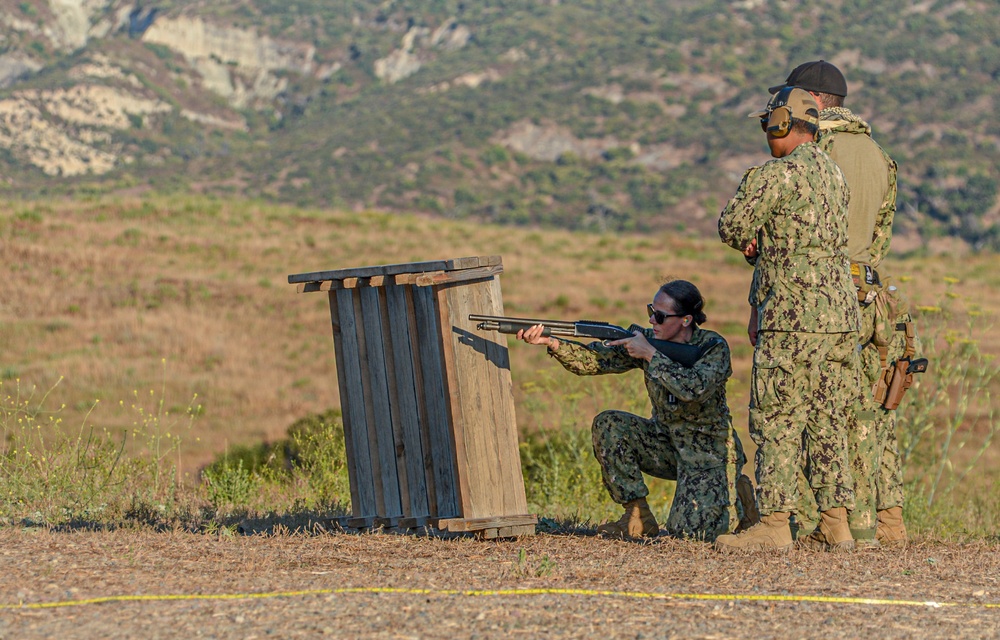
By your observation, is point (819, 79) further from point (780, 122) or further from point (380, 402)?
point (380, 402)

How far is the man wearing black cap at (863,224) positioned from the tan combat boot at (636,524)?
81 centimetres

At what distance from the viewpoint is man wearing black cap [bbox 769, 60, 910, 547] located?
5.62 metres

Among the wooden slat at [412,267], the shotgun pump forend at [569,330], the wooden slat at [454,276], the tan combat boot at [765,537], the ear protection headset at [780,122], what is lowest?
the tan combat boot at [765,537]

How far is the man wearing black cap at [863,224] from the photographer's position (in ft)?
18.4

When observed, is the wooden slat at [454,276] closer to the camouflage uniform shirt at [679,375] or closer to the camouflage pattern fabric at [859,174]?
the camouflage uniform shirt at [679,375]

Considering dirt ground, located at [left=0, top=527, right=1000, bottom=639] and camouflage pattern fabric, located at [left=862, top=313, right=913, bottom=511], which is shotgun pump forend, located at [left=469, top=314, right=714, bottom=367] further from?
camouflage pattern fabric, located at [left=862, top=313, right=913, bottom=511]

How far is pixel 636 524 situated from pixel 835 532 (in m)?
0.99

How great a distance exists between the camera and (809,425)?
5.37 meters

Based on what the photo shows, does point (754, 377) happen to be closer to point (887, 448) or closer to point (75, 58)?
point (887, 448)

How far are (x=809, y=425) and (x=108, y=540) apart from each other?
3.42m

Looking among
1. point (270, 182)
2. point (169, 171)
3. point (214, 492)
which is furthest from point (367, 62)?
point (214, 492)

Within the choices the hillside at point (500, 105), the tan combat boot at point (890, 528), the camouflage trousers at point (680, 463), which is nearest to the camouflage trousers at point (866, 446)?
the tan combat boot at point (890, 528)

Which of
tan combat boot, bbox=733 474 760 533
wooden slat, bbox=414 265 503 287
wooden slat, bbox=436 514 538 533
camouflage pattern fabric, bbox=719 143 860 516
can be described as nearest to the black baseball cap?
camouflage pattern fabric, bbox=719 143 860 516

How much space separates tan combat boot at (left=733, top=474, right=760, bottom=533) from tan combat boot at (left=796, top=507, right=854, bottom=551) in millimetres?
322
